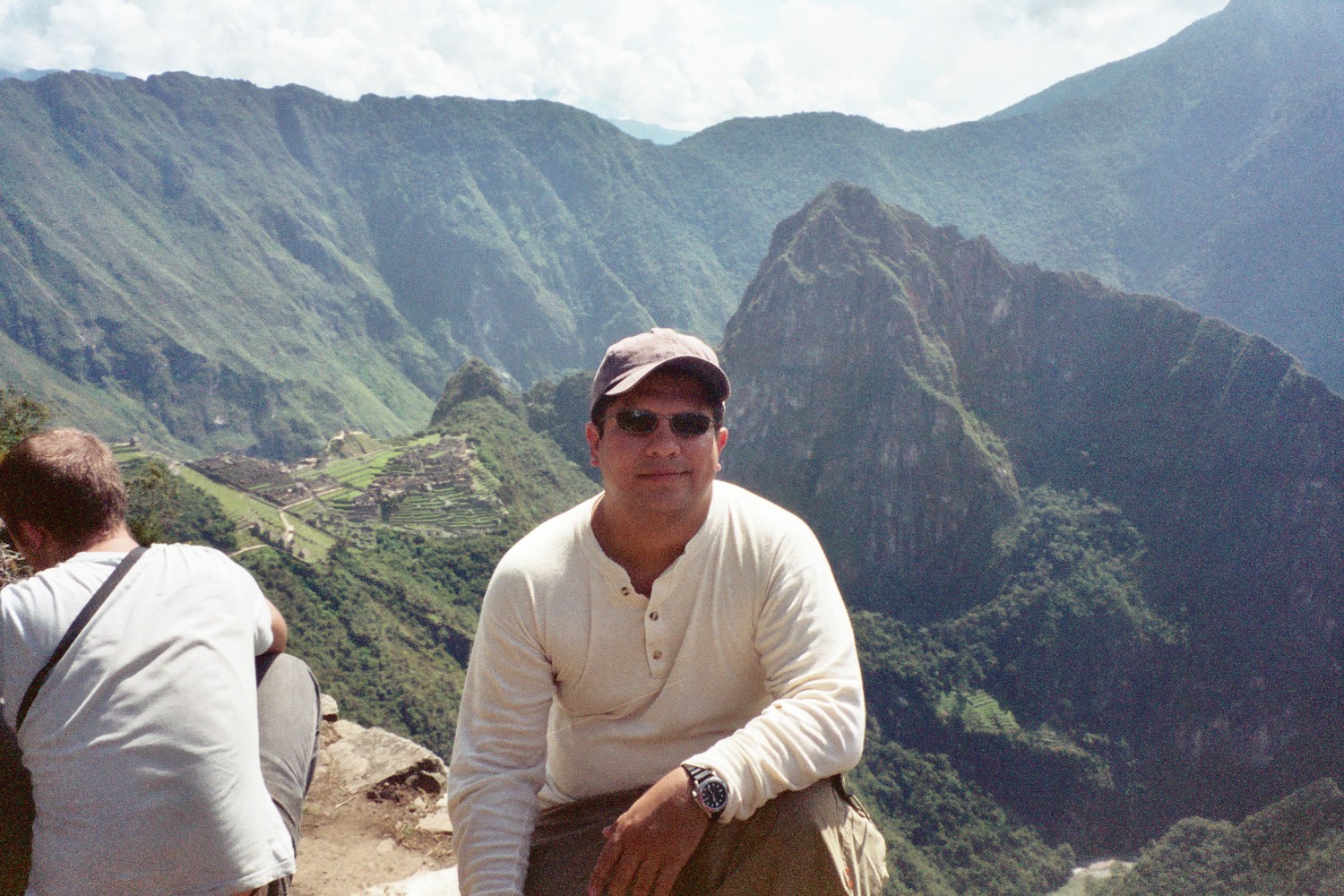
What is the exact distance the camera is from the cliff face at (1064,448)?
52500 millimetres

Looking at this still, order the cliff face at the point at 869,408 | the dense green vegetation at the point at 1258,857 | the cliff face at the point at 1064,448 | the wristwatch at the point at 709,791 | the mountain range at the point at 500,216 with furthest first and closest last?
the mountain range at the point at 500,216 → the cliff face at the point at 869,408 → the cliff face at the point at 1064,448 → the dense green vegetation at the point at 1258,857 → the wristwatch at the point at 709,791

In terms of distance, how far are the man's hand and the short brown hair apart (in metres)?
1.96

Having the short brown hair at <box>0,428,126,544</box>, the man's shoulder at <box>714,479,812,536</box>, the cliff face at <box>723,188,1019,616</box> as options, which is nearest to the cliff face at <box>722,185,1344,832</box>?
the cliff face at <box>723,188,1019,616</box>

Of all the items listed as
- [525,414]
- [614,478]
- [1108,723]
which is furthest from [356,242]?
[614,478]

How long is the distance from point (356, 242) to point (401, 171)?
22022mm

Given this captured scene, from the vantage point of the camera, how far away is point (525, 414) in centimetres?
6912

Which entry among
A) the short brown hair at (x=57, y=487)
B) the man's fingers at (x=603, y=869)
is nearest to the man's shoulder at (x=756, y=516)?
the man's fingers at (x=603, y=869)

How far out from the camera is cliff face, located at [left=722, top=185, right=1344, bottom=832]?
52.5 meters

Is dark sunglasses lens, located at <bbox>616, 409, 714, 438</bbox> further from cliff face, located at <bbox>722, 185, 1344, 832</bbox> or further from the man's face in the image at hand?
cliff face, located at <bbox>722, 185, 1344, 832</bbox>

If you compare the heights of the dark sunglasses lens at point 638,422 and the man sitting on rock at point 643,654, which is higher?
the dark sunglasses lens at point 638,422

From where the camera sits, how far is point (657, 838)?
1.98 m

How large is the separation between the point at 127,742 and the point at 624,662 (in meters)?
1.37

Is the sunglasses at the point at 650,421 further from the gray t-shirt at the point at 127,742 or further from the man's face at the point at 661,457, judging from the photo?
the gray t-shirt at the point at 127,742

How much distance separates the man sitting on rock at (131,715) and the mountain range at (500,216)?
9799 centimetres
